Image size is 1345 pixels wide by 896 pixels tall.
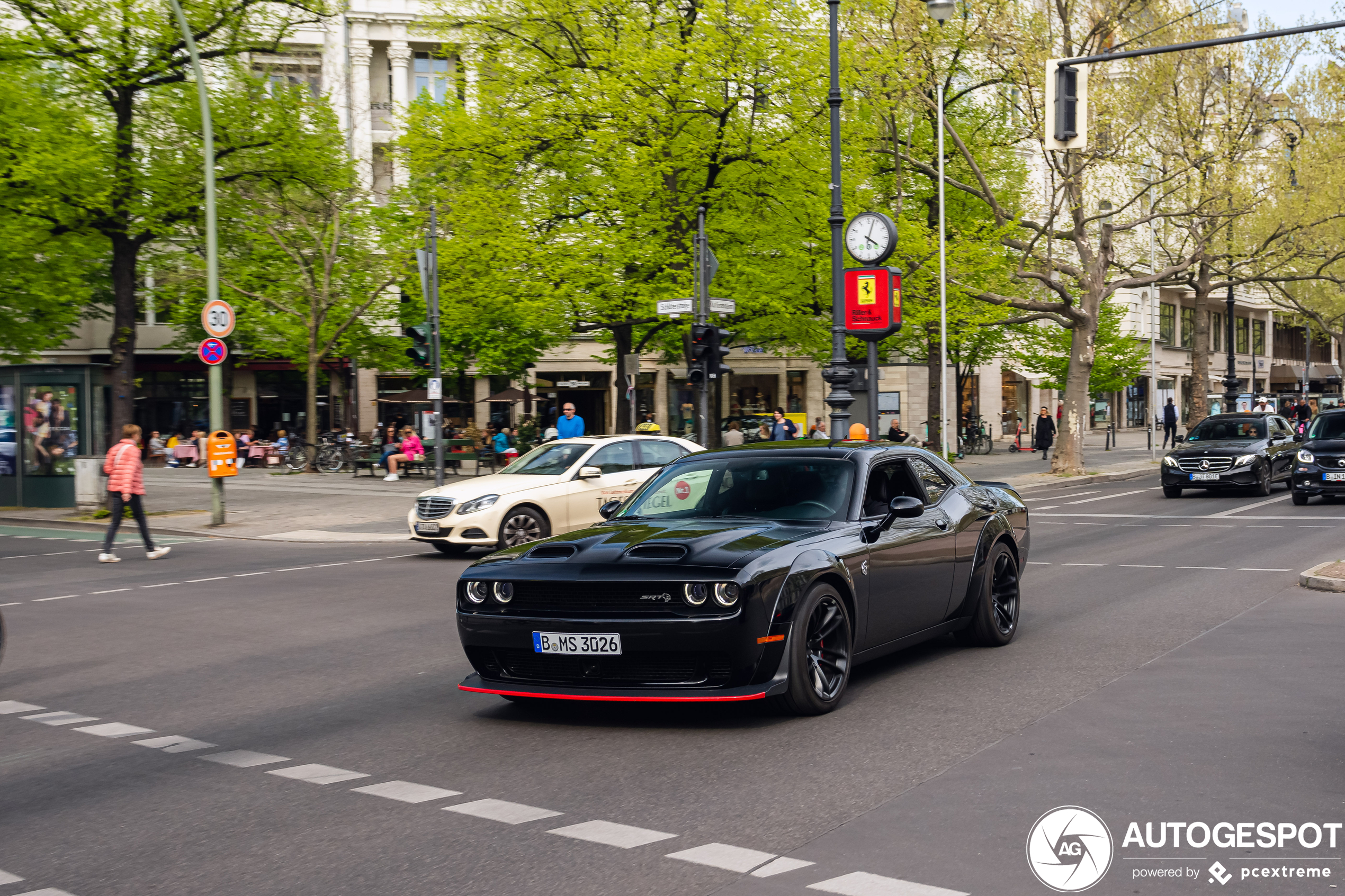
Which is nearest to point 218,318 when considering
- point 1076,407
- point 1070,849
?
point 1070,849

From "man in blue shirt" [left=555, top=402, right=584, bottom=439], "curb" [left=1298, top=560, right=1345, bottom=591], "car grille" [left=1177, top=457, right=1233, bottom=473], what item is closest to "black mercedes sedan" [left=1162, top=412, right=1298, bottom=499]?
"car grille" [left=1177, top=457, right=1233, bottom=473]

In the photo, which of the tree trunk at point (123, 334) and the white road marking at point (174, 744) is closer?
the white road marking at point (174, 744)

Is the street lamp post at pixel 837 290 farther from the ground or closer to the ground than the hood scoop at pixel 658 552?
farther from the ground

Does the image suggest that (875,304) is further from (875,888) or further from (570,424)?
(875,888)

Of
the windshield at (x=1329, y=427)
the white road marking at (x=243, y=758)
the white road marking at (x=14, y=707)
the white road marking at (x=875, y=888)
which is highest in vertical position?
the windshield at (x=1329, y=427)

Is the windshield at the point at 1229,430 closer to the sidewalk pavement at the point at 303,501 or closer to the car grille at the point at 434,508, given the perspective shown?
the sidewalk pavement at the point at 303,501

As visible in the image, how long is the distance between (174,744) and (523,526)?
9612mm

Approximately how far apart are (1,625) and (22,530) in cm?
1529

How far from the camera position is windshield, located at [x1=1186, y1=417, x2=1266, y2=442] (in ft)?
83.9

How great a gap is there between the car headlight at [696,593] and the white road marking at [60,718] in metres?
3.49

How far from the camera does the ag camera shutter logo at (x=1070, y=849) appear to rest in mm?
4293

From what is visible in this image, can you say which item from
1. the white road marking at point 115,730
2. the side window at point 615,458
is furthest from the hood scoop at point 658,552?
the side window at point 615,458

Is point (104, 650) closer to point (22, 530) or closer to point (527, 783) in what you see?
point (527, 783)

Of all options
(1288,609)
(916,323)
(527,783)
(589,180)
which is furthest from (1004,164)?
(527,783)
